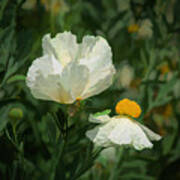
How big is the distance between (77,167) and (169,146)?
54cm

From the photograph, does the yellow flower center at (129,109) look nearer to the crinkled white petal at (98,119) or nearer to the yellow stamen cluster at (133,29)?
the crinkled white petal at (98,119)

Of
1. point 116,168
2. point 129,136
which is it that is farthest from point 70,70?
point 116,168

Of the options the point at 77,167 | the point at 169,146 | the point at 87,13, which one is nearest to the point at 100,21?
the point at 87,13

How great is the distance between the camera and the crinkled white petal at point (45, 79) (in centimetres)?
39

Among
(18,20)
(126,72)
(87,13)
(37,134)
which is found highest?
(18,20)

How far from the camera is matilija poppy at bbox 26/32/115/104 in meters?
0.40

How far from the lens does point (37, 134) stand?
733 mm

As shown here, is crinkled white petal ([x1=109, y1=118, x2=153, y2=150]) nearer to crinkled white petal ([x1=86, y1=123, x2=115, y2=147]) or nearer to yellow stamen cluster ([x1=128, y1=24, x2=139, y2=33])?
crinkled white petal ([x1=86, y1=123, x2=115, y2=147])

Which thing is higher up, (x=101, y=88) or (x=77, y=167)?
(x=101, y=88)

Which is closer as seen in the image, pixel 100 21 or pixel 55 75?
pixel 55 75

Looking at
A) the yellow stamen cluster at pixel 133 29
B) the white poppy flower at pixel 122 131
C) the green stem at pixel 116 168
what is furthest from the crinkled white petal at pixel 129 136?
the yellow stamen cluster at pixel 133 29

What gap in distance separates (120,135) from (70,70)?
11cm

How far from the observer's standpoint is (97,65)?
42 centimetres

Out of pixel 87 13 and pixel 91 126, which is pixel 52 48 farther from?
pixel 87 13
